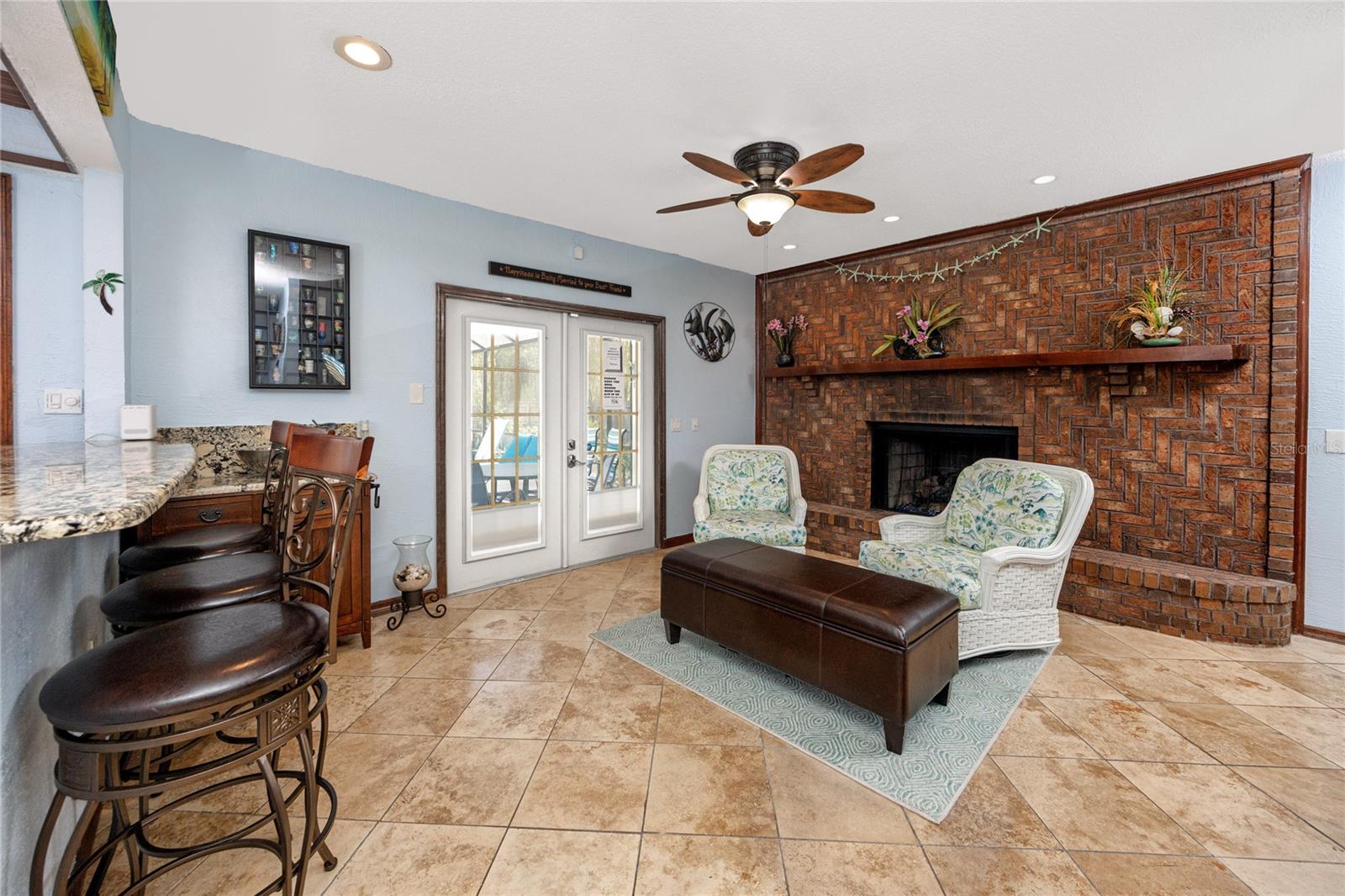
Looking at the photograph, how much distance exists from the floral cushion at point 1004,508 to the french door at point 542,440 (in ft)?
7.84

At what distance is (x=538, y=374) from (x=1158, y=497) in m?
4.04

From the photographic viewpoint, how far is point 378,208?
10.7 feet

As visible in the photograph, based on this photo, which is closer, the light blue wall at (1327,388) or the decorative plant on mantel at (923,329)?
the light blue wall at (1327,388)

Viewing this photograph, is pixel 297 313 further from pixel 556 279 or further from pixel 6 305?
pixel 556 279

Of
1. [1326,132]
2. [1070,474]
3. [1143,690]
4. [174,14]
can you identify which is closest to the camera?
[174,14]

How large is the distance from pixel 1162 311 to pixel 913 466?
2.02 m

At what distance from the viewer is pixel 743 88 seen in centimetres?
227

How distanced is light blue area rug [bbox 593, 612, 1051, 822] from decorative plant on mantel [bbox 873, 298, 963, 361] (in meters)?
2.29

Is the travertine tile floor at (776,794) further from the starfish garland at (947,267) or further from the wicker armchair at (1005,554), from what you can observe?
the starfish garland at (947,267)

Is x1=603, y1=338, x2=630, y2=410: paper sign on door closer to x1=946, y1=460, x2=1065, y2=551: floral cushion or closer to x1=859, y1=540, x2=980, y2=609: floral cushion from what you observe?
x1=859, y1=540, x2=980, y2=609: floral cushion

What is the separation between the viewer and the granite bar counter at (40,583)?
833mm

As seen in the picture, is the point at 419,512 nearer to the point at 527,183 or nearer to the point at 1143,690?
the point at 527,183

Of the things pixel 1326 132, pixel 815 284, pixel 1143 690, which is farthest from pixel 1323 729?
pixel 815 284

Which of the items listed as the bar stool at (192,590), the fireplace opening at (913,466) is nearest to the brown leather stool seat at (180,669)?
the bar stool at (192,590)
